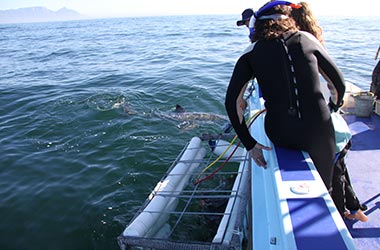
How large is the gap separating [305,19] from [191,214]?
265 cm

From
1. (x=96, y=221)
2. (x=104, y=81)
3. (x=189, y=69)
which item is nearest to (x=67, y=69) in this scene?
(x=104, y=81)

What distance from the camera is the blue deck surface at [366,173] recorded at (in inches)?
112

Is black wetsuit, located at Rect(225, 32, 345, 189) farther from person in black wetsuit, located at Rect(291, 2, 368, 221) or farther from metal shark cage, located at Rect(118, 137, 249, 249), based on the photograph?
metal shark cage, located at Rect(118, 137, 249, 249)

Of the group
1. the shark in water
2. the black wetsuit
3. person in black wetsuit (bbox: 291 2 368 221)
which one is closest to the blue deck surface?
person in black wetsuit (bbox: 291 2 368 221)

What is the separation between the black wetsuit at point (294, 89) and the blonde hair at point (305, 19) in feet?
0.66

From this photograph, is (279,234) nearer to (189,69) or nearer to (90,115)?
(90,115)

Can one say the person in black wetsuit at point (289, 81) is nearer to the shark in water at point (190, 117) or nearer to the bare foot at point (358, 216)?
the bare foot at point (358, 216)

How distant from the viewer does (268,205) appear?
2193 millimetres

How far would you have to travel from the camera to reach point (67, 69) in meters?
15.6

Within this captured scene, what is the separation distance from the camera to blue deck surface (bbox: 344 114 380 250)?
284cm

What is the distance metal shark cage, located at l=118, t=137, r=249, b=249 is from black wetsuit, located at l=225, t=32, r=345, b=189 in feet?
3.15

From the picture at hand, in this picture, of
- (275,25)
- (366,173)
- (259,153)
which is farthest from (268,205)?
(366,173)

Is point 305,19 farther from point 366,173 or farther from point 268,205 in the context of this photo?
point 366,173

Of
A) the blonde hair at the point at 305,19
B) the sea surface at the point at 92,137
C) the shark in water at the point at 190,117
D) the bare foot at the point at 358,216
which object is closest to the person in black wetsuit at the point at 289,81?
the blonde hair at the point at 305,19
